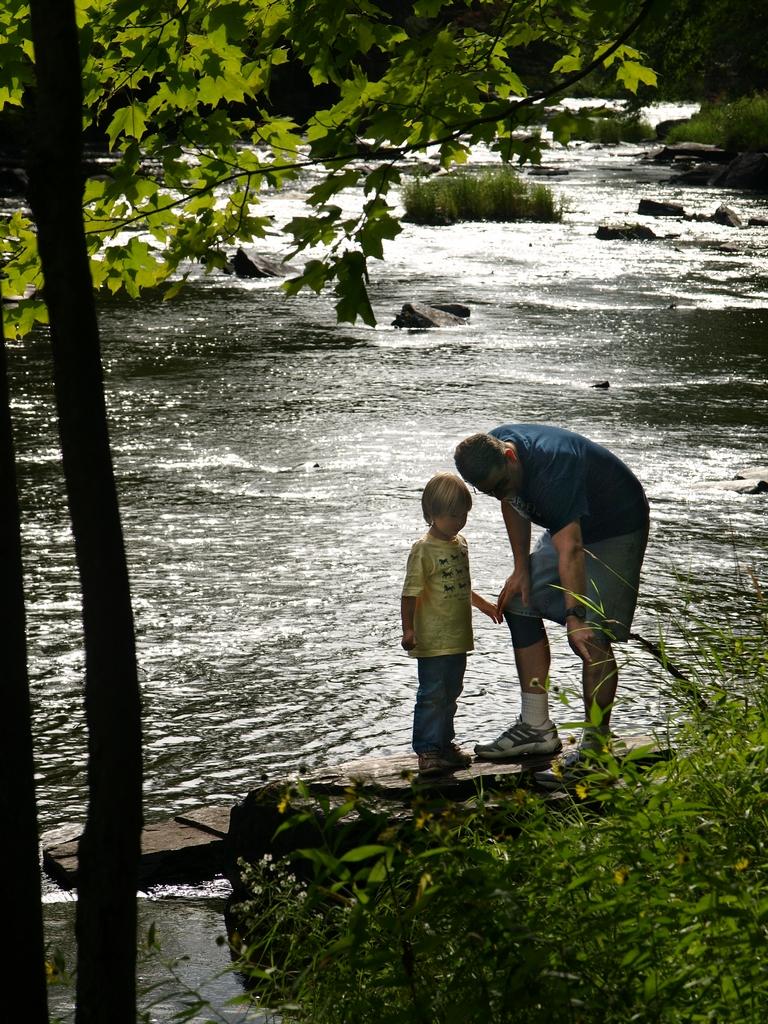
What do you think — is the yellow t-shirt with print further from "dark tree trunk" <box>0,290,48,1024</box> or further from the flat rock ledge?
"dark tree trunk" <box>0,290,48,1024</box>

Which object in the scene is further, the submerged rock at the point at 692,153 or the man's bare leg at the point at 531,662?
the submerged rock at the point at 692,153

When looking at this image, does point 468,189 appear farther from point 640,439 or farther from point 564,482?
point 564,482

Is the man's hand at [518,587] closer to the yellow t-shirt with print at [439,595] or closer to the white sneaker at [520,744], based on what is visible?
the yellow t-shirt with print at [439,595]

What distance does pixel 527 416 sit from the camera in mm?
13203

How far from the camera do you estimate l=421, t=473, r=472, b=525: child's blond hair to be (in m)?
5.18

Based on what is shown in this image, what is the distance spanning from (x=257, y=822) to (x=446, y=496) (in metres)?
1.33

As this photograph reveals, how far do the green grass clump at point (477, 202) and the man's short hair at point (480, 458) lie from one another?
23877mm

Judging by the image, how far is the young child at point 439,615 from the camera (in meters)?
5.22

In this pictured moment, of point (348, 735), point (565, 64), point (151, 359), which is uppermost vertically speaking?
point (565, 64)

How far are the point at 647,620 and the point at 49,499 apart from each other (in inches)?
178

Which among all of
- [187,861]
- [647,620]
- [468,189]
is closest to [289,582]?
[647,620]

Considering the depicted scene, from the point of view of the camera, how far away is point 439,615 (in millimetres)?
5281

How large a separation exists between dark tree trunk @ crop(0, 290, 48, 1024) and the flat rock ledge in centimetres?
180

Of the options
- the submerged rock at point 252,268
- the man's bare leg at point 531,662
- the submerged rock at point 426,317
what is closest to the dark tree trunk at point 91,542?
the man's bare leg at point 531,662
